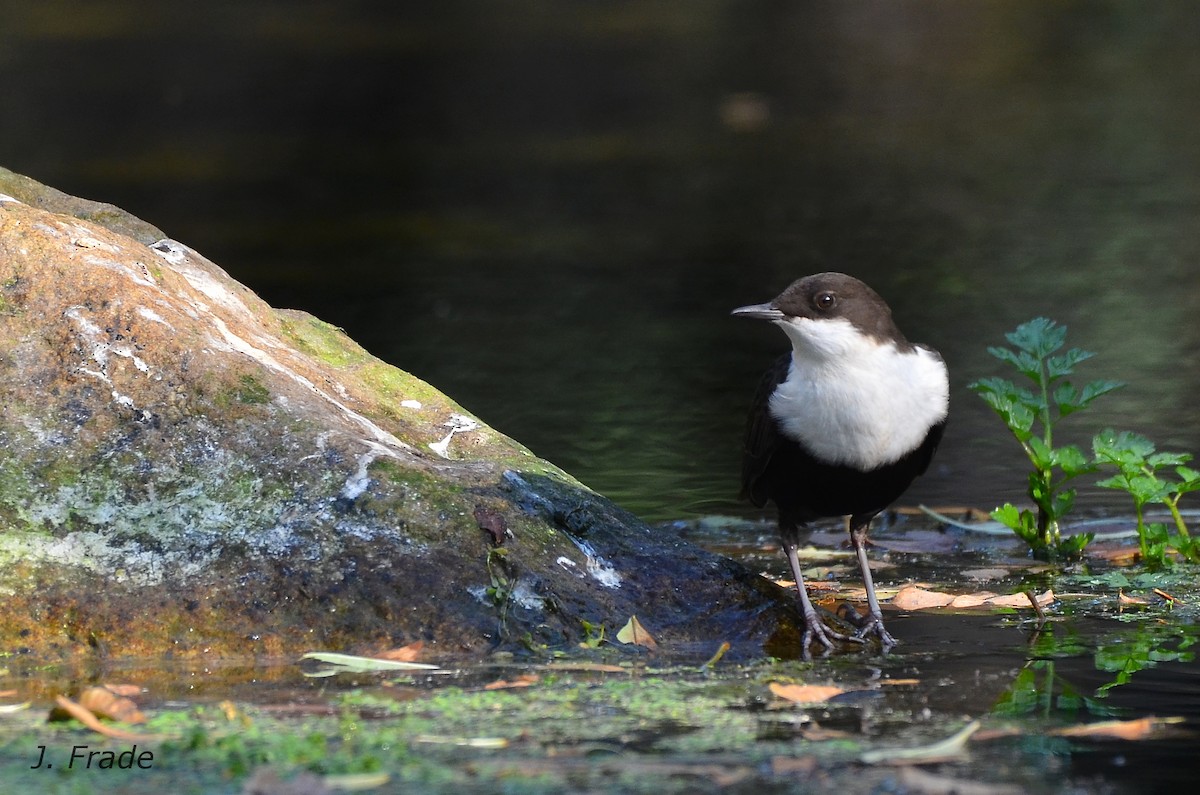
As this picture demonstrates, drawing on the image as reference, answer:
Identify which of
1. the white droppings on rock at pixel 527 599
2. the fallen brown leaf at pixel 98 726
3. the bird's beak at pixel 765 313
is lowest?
the fallen brown leaf at pixel 98 726

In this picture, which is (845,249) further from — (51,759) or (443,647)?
Result: (51,759)

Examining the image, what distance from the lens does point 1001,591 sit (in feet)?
19.4

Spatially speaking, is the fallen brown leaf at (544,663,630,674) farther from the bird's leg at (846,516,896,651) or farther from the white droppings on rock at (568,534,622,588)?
the bird's leg at (846,516,896,651)

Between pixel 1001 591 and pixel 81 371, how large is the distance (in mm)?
2896

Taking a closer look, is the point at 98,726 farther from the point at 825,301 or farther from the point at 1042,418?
the point at 1042,418

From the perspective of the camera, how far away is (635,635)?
493 cm

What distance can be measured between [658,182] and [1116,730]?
43.5ft

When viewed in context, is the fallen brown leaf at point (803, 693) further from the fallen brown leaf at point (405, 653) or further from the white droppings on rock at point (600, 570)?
the fallen brown leaf at point (405, 653)

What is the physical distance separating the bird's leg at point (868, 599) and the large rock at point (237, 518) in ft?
0.82

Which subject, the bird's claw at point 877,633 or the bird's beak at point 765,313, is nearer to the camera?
the bird's claw at point 877,633

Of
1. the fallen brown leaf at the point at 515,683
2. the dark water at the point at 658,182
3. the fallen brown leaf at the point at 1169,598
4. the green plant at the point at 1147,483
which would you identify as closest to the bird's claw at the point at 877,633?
the fallen brown leaf at the point at 1169,598

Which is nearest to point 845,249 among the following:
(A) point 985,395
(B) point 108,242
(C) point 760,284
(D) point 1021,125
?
(C) point 760,284

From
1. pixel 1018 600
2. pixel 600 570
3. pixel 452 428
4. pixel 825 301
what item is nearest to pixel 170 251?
pixel 452 428

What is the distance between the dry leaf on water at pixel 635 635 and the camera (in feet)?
16.1
